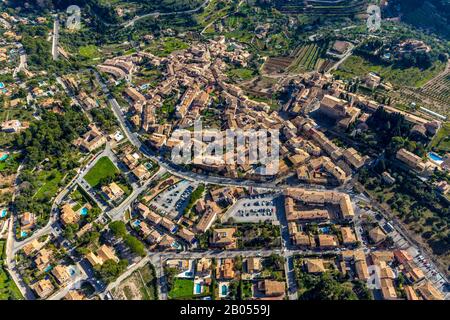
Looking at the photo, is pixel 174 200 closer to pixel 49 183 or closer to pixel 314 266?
pixel 49 183

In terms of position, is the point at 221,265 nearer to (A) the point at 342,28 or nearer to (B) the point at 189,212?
(B) the point at 189,212

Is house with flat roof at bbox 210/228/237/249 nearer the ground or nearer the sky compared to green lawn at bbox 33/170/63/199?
nearer the ground

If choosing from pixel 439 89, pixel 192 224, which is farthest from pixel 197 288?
pixel 439 89

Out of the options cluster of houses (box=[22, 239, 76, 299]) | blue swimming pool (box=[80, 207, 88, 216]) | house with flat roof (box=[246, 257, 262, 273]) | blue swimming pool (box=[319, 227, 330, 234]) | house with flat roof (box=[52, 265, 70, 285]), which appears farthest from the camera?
blue swimming pool (box=[80, 207, 88, 216])

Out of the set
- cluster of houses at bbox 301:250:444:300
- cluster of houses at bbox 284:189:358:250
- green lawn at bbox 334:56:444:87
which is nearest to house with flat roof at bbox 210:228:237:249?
cluster of houses at bbox 284:189:358:250

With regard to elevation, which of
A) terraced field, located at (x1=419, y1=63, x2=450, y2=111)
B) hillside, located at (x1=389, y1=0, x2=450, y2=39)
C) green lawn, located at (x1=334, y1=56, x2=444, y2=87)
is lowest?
terraced field, located at (x1=419, y1=63, x2=450, y2=111)

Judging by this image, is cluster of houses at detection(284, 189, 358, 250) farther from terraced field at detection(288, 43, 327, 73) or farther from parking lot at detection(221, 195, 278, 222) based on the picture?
terraced field at detection(288, 43, 327, 73)
